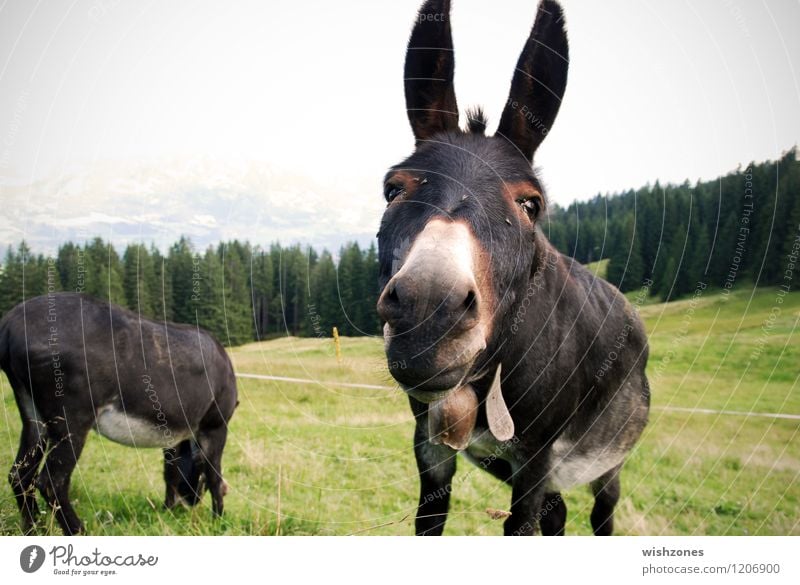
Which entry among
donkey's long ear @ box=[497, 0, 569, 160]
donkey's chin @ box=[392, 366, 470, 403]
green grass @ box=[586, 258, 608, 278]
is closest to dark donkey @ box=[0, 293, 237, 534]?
donkey's chin @ box=[392, 366, 470, 403]

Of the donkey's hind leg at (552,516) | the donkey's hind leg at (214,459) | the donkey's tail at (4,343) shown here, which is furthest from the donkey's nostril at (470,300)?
the donkey's hind leg at (214,459)

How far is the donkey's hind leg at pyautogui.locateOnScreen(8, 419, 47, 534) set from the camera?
369 cm

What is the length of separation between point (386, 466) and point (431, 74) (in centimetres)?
497

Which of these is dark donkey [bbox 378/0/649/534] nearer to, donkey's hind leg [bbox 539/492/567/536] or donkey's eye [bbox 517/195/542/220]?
donkey's eye [bbox 517/195/542/220]

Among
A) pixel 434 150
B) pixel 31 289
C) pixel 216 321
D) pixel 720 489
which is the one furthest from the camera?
pixel 216 321

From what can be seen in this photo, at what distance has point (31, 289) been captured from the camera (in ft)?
14.3

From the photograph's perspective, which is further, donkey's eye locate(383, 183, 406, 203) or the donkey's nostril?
donkey's eye locate(383, 183, 406, 203)

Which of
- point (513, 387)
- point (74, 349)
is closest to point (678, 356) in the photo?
point (513, 387)

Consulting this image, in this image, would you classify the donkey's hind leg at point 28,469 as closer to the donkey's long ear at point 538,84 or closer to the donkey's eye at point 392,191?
the donkey's eye at point 392,191

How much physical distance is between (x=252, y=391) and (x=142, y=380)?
3.57m

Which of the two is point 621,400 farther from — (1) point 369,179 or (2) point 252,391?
(2) point 252,391

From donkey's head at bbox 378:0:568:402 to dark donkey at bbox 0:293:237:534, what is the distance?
287 centimetres

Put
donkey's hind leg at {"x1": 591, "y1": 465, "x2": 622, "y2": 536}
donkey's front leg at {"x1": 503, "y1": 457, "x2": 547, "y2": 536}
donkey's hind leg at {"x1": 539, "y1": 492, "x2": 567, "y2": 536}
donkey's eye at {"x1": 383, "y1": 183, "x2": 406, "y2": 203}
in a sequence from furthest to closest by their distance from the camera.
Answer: donkey's hind leg at {"x1": 591, "y1": 465, "x2": 622, "y2": 536}, donkey's hind leg at {"x1": 539, "y1": 492, "x2": 567, "y2": 536}, donkey's front leg at {"x1": 503, "y1": 457, "x2": 547, "y2": 536}, donkey's eye at {"x1": 383, "y1": 183, "x2": 406, "y2": 203}

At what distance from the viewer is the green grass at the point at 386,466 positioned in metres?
4.16
